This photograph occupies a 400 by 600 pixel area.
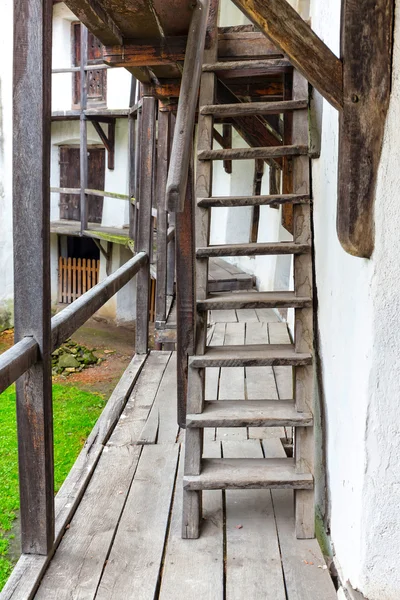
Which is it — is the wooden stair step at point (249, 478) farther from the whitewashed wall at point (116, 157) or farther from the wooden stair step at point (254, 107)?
the whitewashed wall at point (116, 157)

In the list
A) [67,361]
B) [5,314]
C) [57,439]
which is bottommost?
[57,439]

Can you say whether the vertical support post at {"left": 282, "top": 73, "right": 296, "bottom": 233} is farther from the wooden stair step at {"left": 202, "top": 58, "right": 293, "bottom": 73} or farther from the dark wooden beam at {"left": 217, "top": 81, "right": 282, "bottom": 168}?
the dark wooden beam at {"left": 217, "top": 81, "right": 282, "bottom": 168}

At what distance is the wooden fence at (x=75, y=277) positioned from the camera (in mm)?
15164

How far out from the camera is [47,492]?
252cm

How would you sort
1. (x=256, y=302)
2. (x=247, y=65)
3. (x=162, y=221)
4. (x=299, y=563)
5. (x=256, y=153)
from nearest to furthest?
(x=299, y=563) → (x=256, y=302) → (x=256, y=153) → (x=247, y=65) → (x=162, y=221)

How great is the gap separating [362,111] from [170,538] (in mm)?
1867

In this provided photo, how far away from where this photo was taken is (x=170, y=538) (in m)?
2.77

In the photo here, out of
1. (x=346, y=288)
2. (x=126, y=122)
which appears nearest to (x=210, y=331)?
(x=346, y=288)

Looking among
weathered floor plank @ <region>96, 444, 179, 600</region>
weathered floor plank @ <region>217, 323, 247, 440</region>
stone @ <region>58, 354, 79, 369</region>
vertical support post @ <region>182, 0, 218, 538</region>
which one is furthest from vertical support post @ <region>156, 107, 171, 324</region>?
stone @ <region>58, 354, 79, 369</region>

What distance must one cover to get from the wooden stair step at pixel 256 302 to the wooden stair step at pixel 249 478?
2.31ft

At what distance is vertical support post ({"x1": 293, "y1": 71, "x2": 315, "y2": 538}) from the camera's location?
2.76 m

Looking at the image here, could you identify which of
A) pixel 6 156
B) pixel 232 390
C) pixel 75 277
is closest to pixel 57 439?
pixel 232 390

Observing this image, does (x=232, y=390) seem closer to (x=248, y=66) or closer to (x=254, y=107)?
(x=254, y=107)

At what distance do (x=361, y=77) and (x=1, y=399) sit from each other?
26.5 feet
